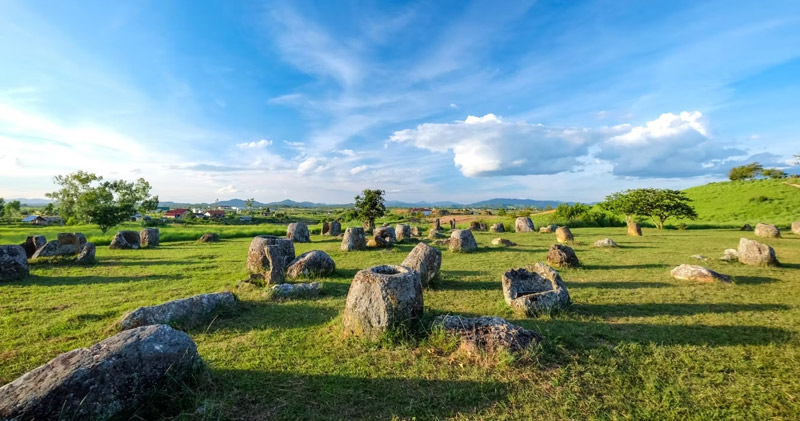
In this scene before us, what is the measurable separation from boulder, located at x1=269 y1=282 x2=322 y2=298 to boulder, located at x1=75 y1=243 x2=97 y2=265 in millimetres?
12027

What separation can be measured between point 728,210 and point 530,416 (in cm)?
5217

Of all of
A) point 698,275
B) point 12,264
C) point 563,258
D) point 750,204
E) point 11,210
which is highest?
point 11,210

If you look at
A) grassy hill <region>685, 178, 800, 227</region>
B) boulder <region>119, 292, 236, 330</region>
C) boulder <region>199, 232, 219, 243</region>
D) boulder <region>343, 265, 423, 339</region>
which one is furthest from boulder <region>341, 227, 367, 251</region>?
grassy hill <region>685, 178, 800, 227</region>

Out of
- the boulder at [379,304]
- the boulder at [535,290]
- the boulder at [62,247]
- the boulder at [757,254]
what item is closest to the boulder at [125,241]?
the boulder at [62,247]

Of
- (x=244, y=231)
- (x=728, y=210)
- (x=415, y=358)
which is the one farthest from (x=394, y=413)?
(x=728, y=210)

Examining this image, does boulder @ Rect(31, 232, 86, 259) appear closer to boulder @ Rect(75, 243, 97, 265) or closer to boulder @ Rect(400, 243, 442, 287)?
boulder @ Rect(75, 243, 97, 265)

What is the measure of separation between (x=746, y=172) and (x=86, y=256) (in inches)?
4061

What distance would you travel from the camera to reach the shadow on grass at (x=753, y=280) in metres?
9.80

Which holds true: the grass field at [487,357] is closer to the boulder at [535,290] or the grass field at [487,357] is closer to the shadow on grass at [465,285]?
the shadow on grass at [465,285]

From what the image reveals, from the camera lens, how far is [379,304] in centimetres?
586

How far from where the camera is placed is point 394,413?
3.93 m

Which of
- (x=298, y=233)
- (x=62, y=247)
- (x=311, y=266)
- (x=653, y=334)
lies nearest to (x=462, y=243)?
(x=311, y=266)

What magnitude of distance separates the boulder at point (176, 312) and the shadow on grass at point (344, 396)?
8.63 feet

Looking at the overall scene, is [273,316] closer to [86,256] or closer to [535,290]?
[535,290]
